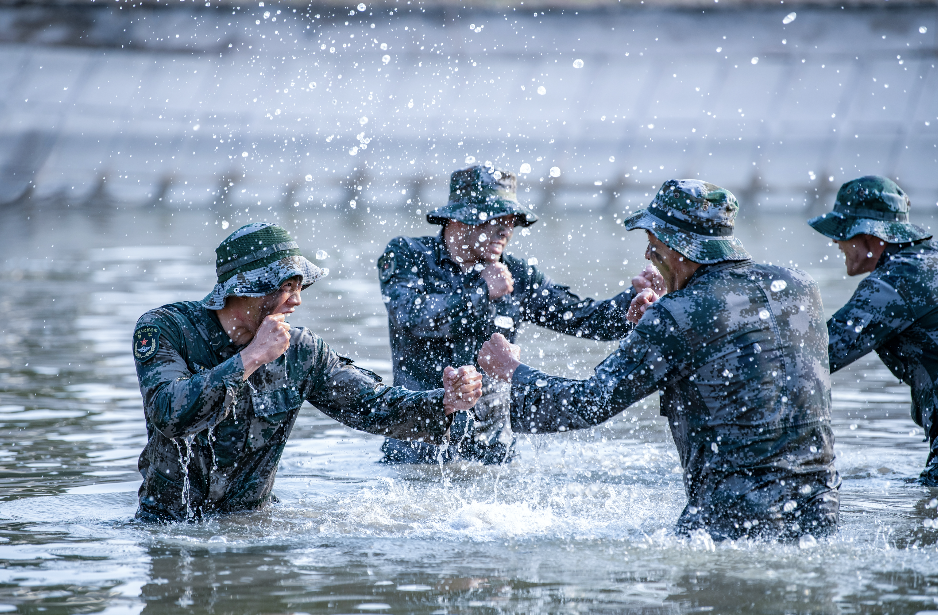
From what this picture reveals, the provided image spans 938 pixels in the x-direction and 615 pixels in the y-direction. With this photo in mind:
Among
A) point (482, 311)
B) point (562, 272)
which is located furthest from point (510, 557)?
point (562, 272)

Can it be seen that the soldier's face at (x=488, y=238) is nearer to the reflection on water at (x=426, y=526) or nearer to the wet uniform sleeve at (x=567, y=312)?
the wet uniform sleeve at (x=567, y=312)

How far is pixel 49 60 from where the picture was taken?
1188 inches

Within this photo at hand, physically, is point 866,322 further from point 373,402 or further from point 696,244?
point 373,402

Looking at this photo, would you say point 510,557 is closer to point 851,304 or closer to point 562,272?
point 851,304

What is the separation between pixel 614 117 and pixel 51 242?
14.9 metres

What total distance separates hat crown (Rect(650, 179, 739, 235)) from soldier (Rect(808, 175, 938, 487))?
4.13 feet

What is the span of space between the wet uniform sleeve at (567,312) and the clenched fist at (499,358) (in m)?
1.69

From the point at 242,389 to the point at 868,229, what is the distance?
128 inches

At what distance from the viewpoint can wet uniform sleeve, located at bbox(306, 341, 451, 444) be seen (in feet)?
18.4

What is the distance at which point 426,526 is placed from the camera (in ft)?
19.2

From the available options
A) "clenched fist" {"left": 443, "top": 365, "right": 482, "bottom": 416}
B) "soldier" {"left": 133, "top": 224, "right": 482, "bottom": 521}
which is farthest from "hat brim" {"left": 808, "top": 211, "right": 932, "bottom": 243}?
"soldier" {"left": 133, "top": 224, "right": 482, "bottom": 521}

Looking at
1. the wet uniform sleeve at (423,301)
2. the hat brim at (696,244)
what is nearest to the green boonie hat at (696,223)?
the hat brim at (696,244)

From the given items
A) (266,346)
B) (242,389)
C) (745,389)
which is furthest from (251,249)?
(745,389)

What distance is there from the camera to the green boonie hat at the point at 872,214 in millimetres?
6375
